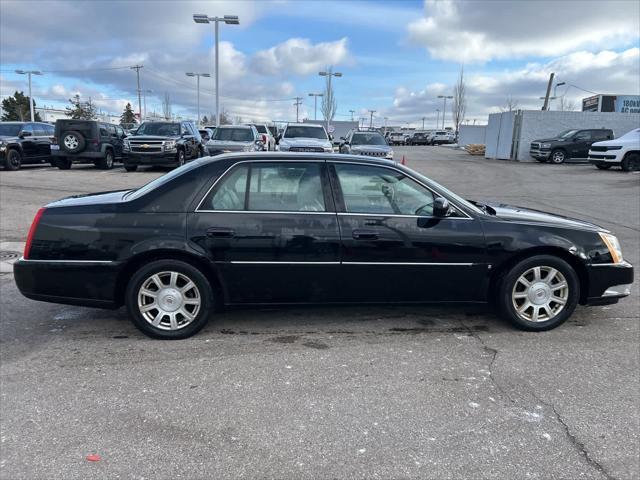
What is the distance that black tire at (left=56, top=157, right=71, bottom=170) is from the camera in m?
19.6

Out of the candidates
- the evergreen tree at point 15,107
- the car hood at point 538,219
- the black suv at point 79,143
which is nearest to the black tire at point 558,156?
the black suv at point 79,143

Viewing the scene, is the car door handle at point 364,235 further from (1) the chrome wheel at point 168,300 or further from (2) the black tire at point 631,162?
(2) the black tire at point 631,162

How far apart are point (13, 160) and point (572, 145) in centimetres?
2588

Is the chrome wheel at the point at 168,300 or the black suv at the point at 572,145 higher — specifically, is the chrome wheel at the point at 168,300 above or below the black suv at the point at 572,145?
below

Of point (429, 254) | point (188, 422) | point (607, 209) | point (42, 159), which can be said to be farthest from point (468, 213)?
point (42, 159)

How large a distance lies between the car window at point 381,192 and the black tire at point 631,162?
21.4m

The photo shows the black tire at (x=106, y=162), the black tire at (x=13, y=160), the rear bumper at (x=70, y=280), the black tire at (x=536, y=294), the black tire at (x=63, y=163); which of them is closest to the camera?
the rear bumper at (x=70, y=280)

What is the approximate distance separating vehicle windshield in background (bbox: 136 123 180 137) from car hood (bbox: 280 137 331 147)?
4364mm

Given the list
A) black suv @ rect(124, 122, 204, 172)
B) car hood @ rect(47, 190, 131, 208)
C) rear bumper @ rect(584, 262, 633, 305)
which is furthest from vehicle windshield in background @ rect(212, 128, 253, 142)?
rear bumper @ rect(584, 262, 633, 305)

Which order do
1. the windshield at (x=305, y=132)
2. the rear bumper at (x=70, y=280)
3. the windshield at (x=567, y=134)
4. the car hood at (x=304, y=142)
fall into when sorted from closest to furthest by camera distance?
the rear bumper at (x=70, y=280), the car hood at (x=304, y=142), the windshield at (x=305, y=132), the windshield at (x=567, y=134)

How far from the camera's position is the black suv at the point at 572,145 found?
87.7 feet

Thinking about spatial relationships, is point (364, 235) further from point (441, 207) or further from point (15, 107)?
point (15, 107)

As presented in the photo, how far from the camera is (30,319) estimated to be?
4.78m

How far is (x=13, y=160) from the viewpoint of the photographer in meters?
19.1
